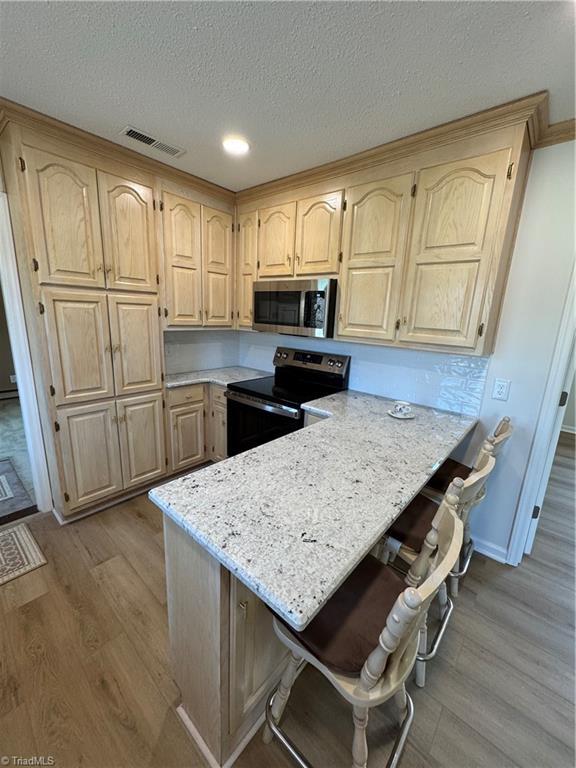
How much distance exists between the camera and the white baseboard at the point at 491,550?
204cm

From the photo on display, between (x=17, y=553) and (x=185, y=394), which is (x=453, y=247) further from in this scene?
(x=17, y=553)

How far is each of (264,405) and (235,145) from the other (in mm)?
1715

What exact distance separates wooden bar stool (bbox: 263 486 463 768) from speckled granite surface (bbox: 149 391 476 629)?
16 centimetres

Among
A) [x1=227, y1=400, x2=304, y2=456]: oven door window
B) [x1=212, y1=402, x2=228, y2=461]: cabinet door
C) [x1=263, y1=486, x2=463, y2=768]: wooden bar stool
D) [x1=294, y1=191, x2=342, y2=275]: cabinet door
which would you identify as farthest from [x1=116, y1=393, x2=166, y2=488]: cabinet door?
[x1=263, y1=486, x2=463, y2=768]: wooden bar stool

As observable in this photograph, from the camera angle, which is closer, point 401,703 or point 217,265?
point 401,703

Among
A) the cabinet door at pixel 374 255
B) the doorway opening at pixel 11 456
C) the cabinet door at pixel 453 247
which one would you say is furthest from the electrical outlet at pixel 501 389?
the doorway opening at pixel 11 456

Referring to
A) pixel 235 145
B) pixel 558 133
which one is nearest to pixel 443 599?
pixel 558 133

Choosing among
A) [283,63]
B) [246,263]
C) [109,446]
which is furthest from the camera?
[246,263]

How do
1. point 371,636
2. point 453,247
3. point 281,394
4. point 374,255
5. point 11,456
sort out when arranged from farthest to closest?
point 11,456
point 281,394
point 374,255
point 453,247
point 371,636

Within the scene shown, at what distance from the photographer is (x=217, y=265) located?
9.12ft

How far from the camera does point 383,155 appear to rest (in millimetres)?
1884

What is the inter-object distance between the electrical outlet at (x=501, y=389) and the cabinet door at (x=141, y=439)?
96.1 inches

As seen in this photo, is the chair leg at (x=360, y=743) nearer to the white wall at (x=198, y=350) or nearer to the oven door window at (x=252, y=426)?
the oven door window at (x=252, y=426)

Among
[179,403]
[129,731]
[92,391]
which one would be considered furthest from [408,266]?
[129,731]
